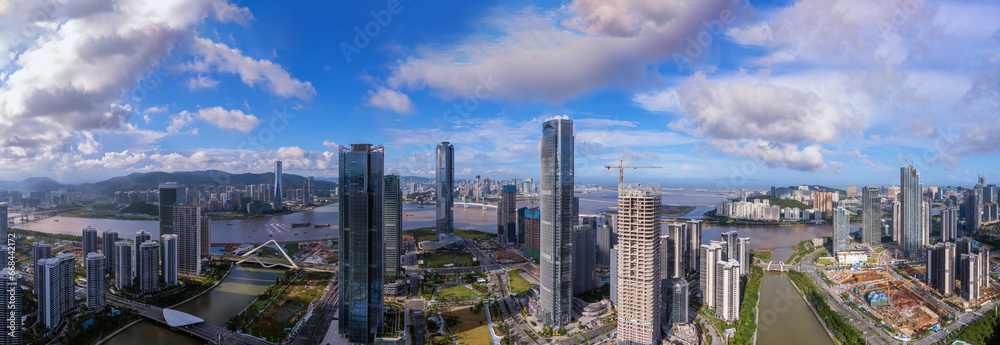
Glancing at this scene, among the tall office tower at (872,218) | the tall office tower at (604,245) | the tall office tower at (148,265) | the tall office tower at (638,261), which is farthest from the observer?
the tall office tower at (872,218)

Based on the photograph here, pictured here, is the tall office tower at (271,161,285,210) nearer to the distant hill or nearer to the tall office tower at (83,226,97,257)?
the distant hill

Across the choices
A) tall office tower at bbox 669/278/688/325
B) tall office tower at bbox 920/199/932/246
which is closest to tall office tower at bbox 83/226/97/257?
tall office tower at bbox 669/278/688/325

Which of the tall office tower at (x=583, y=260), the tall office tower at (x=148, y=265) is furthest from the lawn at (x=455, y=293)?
the tall office tower at (x=148, y=265)

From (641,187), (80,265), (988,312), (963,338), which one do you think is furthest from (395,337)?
(988,312)

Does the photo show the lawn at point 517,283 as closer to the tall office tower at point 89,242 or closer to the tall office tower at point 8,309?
the tall office tower at point 8,309

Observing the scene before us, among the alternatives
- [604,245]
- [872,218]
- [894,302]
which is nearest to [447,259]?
[604,245]

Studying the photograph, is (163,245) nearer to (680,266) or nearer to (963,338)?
(680,266)
